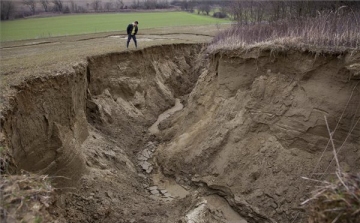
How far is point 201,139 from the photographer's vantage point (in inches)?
423

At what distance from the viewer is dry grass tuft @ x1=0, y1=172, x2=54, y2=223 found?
13.9 ft

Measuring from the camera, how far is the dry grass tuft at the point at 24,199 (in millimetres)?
4238

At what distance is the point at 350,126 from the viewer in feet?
25.7

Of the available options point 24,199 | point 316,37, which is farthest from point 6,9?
point 24,199

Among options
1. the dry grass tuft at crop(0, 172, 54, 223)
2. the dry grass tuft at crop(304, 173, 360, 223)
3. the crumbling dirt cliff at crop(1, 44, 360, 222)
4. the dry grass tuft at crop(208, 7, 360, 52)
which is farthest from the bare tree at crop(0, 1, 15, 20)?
the dry grass tuft at crop(304, 173, 360, 223)

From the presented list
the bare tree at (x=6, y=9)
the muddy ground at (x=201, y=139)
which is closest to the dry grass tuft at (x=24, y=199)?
the muddy ground at (x=201, y=139)

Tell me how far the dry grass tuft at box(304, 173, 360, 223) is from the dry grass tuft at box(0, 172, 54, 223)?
3.73 meters

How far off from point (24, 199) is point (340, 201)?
414 cm

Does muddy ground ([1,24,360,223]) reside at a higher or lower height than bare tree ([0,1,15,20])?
lower

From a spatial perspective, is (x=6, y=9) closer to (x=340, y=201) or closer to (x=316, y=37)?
(x=316, y=37)

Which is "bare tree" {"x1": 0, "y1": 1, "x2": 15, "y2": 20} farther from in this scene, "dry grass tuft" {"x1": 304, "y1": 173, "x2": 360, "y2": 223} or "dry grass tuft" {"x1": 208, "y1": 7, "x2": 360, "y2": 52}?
"dry grass tuft" {"x1": 304, "y1": 173, "x2": 360, "y2": 223}

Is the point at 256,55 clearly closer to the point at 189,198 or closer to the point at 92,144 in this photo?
the point at 189,198

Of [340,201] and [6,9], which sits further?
[6,9]

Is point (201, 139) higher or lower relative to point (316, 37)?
lower
